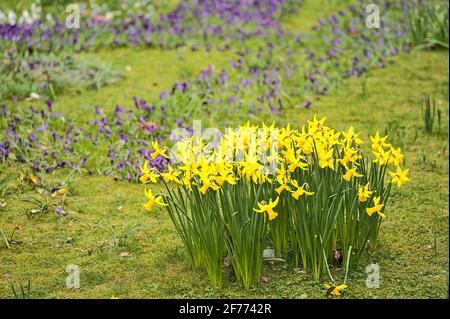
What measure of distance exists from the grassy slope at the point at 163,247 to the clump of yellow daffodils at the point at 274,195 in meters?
0.17

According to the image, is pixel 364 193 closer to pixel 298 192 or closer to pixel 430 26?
pixel 298 192

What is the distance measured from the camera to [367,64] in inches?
303

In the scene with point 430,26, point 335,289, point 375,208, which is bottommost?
point 335,289

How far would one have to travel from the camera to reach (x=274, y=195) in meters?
3.79

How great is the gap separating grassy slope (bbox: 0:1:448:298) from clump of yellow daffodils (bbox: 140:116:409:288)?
0.17 meters

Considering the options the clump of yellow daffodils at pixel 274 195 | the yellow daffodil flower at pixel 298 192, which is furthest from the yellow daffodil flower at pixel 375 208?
the yellow daffodil flower at pixel 298 192

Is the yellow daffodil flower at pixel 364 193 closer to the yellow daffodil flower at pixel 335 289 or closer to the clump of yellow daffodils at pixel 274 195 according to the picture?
the clump of yellow daffodils at pixel 274 195

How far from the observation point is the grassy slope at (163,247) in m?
3.78

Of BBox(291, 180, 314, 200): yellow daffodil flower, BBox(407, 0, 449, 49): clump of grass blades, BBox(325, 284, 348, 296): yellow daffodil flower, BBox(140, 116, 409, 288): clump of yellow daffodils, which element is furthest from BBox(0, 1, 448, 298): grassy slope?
BBox(407, 0, 449, 49): clump of grass blades

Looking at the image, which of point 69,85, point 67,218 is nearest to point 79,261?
point 67,218

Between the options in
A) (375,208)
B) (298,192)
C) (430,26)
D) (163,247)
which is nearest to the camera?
(298,192)

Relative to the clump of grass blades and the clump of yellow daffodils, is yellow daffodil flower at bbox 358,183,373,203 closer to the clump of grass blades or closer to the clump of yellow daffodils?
the clump of yellow daffodils

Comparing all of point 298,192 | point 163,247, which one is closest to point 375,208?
point 298,192

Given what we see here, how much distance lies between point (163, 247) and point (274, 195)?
90cm
